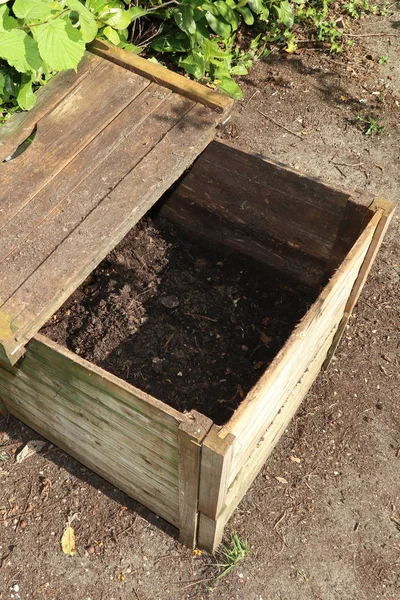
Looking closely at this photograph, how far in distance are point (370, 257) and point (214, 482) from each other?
1.24 m

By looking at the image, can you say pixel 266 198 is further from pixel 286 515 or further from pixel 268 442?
pixel 286 515

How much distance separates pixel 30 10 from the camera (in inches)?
101

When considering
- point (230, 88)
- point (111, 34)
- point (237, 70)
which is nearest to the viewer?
point (111, 34)

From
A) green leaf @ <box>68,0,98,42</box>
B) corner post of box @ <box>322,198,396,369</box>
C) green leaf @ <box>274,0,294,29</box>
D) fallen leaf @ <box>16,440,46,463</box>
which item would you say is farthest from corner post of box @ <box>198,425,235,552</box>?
green leaf @ <box>274,0,294,29</box>

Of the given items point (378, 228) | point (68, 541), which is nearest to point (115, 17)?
point (378, 228)

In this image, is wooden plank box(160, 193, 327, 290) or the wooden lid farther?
wooden plank box(160, 193, 327, 290)

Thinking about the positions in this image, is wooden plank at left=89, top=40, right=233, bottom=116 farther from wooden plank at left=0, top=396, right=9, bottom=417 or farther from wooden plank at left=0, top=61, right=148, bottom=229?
wooden plank at left=0, top=396, right=9, bottom=417

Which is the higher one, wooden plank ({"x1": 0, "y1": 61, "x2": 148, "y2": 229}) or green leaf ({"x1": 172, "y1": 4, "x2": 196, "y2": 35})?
wooden plank ({"x1": 0, "y1": 61, "x2": 148, "y2": 229})

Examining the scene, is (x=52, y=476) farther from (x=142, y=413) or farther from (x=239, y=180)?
(x=239, y=180)

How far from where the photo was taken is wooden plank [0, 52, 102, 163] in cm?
280

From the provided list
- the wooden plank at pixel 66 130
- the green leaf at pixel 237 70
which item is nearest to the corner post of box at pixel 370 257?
the wooden plank at pixel 66 130

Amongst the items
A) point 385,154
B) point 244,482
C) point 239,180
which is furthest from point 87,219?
point 385,154

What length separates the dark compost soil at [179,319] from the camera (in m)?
3.10

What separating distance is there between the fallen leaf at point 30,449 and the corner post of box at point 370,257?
1.45 m
